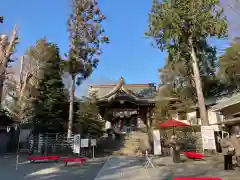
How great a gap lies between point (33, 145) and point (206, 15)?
13.9 meters

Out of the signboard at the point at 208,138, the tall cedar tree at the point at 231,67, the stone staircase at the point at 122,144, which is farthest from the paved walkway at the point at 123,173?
Result: the tall cedar tree at the point at 231,67

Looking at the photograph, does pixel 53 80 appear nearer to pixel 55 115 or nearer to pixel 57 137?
pixel 55 115

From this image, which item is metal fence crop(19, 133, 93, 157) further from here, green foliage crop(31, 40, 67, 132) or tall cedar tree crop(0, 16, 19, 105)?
tall cedar tree crop(0, 16, 19, 105)

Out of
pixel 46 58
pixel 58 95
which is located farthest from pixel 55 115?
pixel 46 58

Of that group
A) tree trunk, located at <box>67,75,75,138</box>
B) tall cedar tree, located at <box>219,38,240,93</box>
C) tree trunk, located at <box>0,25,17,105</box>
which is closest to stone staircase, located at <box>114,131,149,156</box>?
tree trunk, located at <box>67,75,75,138</box>

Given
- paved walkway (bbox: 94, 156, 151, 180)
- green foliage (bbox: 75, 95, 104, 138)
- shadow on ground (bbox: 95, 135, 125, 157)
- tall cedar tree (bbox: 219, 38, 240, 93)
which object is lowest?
paved walkway (bbox: 94, 156, 151, 180)

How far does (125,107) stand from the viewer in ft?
74.9

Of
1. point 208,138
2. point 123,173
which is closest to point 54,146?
point 123,173

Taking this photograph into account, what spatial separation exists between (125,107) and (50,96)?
28.1ft

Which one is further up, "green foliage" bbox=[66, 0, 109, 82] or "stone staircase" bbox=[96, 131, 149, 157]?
"green foliage" bbox=[66, 0, 109, 82]

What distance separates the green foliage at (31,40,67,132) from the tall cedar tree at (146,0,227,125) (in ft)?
26.3

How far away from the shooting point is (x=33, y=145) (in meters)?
14.4

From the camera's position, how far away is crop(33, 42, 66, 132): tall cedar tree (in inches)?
620

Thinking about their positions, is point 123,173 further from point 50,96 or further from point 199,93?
point 50,96
